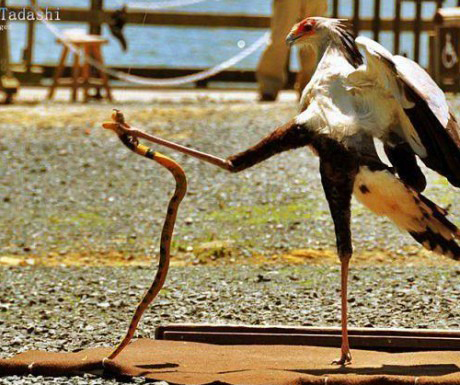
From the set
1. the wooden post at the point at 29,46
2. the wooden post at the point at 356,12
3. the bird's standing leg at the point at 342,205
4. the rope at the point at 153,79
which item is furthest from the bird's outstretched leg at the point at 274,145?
the wooden post at the point at 29,46

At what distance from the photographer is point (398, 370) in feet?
21.1

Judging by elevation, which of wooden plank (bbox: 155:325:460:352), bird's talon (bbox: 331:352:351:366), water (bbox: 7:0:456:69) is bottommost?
water (bbox: 7:0:456:69)

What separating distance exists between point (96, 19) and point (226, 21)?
6.57 ft

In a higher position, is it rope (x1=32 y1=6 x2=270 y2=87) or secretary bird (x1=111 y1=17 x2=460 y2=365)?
secretary bird (x1=111 y1=17 x2=460 y2=365)

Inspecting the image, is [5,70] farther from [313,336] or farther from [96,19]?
[313,336]

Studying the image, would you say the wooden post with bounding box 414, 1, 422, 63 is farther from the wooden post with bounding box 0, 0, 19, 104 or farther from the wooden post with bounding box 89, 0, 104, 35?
the wooden post with bounding box 0, 0, 19, 104

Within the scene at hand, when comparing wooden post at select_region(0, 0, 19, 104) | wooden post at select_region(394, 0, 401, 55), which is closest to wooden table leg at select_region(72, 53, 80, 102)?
wooden post at select_region(0, 0, 19, 104)

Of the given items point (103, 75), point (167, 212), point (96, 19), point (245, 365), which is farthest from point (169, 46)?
point (245, 365)

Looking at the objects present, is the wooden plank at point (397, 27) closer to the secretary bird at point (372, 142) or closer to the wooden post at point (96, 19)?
the wooden post at point (96, 19)

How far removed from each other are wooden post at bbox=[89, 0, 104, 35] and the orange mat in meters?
12.0

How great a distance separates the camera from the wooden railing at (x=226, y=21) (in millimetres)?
17938

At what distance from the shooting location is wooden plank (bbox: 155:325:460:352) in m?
6.96

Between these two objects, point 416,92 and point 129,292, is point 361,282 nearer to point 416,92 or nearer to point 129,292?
point 129,292

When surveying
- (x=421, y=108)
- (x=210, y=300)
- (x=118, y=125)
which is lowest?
(x=210, y=300)
